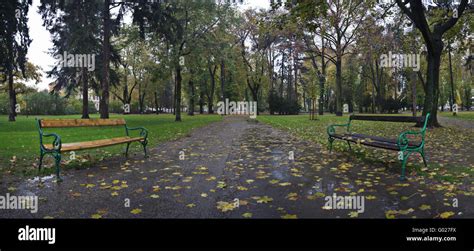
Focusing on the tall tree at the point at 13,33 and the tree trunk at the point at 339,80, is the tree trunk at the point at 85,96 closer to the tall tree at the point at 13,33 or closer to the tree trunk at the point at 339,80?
the tall tree at the point at 13,33

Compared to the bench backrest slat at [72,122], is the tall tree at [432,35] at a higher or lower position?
higher

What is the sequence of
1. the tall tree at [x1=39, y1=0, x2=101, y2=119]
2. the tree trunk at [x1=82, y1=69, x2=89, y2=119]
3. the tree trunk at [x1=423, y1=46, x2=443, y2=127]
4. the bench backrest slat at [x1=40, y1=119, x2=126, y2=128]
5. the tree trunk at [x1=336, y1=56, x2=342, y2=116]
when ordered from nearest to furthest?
the bench backrest slat at [x1=40, y1=119, x2=126, y2=128] → the tree trunk at [x1=423, y1=46, x2=443, y2=127] → the tall tree at [x1=39, y1=0, x2=101, y2=119] → the tree trunk at [x1=82, y1=69, x2=89, y2=119] → the tree trunk at [x1=336, y1=56, x2=342, y2=116]

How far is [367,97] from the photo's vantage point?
181 ft

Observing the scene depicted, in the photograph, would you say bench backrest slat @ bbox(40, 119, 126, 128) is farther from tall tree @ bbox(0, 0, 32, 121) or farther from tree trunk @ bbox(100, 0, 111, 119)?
tree trunk @ bbox(100, 0, 111, 119)

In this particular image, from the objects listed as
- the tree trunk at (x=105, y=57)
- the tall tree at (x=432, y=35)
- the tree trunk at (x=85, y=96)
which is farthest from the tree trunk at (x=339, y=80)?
the tree trunk at (x=85, y=96)

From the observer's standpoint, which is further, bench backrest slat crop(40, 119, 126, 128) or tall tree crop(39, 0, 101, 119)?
tall tree crop(39, 0, 101, 119)

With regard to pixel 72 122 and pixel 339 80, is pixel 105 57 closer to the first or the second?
pixel 72 122

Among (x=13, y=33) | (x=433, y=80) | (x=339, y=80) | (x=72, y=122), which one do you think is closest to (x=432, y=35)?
(x=433, y=80)

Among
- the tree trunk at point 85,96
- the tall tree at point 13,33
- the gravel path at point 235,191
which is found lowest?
the gravel path at point 235,191

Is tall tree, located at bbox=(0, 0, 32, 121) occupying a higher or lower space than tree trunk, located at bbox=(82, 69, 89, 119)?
higher

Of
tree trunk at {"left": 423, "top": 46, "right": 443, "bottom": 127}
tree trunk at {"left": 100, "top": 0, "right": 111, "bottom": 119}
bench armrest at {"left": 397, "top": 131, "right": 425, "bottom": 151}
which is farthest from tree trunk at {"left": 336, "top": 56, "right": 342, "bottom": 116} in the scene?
bench armrest at {"left": 397, "top": 131, "right": 425, "bottom": 151}
